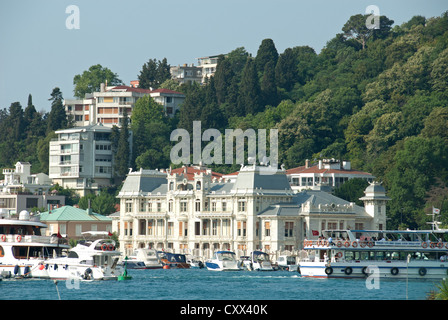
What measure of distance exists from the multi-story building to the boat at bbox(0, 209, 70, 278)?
91.4 meters

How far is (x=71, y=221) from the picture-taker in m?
142

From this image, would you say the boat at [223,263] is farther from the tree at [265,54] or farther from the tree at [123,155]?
the tree at [265,54]

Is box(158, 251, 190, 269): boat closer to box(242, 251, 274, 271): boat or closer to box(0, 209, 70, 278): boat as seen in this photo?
box(242, 251, 274, 271): boat

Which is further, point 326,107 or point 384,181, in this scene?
point 326,107

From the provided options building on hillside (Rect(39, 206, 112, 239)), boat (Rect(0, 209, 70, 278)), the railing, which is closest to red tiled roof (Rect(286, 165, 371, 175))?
building on hillside (Rect(39, 206, 112, 239))

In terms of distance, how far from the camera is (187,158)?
162 meters

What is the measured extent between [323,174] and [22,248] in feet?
248

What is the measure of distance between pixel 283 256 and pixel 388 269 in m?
25.3

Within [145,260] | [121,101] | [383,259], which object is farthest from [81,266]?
[121,101]

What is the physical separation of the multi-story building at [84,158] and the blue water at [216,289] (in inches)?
3391

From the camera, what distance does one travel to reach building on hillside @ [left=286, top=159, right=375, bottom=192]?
151625mm

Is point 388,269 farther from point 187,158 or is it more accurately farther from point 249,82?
point 249,82

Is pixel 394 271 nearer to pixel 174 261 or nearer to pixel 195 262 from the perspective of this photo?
pixel 174 261

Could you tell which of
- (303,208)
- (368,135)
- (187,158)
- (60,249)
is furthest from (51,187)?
(60,249)
